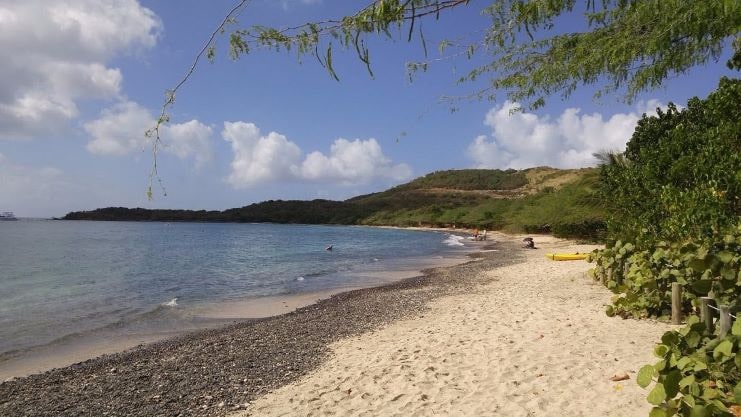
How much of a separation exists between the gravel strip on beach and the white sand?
555mm

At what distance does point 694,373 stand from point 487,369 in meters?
3.09

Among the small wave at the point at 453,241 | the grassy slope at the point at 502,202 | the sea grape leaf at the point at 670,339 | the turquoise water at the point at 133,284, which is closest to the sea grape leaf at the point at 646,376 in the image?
the sea grape leaf at the point at 670,339

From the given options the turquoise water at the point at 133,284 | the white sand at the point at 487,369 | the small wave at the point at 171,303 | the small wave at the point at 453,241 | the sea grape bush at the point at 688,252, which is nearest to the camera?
the sea grape bush at the point at 688,252

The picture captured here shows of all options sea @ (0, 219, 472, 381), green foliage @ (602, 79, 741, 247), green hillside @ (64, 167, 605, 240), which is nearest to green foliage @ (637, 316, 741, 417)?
green foliage @ (602, 79, 741, 247)

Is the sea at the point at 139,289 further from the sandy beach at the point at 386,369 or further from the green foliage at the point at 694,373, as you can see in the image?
the green foliage at the point at 694,373

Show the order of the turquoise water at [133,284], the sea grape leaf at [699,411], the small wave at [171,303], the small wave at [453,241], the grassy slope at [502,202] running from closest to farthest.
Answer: the sea grape leaf at [699,411], the turquoise water at [133,284], the small wave at [171,303], the grassy slope at [502,202], the small wave at [453,241]

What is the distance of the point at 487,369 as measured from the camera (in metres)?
6.30

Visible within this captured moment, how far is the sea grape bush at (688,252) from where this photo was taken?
341cm

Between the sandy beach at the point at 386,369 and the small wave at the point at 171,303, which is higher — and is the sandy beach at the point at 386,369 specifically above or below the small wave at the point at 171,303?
Result: above

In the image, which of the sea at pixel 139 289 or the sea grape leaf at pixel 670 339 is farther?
the sea at pixel 139 289

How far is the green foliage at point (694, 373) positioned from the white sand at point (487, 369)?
1.06m

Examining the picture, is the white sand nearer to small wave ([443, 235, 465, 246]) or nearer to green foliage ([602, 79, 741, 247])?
green foliage ([602, 79, 741, 247])

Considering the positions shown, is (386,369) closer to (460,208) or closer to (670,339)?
(670,339)

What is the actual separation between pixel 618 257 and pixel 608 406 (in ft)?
22.1
